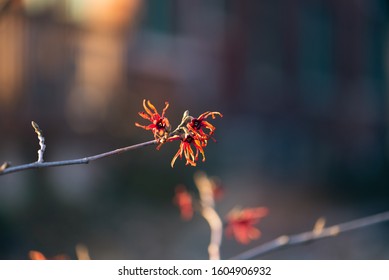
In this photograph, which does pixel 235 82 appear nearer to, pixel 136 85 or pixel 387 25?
pixel 136 85

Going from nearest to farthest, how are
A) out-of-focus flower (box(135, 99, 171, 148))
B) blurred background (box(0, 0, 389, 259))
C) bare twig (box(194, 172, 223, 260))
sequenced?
out-of-focus flower (box(135, 99, 171, 148)) → bare twig (box(194, 172, 223, 260)) → blurred background (box(0, 0, 389, 259))

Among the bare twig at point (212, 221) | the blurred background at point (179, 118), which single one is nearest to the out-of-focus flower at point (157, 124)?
the bare twig at point (212, 221)

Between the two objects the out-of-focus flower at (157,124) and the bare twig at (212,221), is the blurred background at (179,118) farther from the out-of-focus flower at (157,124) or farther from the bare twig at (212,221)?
the out-of-focus flower at (157,124)

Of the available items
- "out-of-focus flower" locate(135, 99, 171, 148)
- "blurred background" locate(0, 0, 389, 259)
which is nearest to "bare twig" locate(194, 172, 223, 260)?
"out-of-focus flower" locate(135, 99, 171, 148)

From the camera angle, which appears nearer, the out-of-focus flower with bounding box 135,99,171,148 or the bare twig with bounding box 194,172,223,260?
the out-of-focus flower with bounding box 135,99,171,148

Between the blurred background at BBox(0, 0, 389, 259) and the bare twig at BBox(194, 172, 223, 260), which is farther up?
the blurred background at BBox(0, 0, 389, 259)

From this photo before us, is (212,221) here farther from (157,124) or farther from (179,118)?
(179,118)

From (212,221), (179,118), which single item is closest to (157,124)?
(212,221)

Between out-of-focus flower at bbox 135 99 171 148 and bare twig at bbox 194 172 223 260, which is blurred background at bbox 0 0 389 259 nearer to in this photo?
bare twig at bbox 194 172 223 260

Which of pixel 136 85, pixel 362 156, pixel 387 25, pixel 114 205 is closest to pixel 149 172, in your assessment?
pixel 114 205
